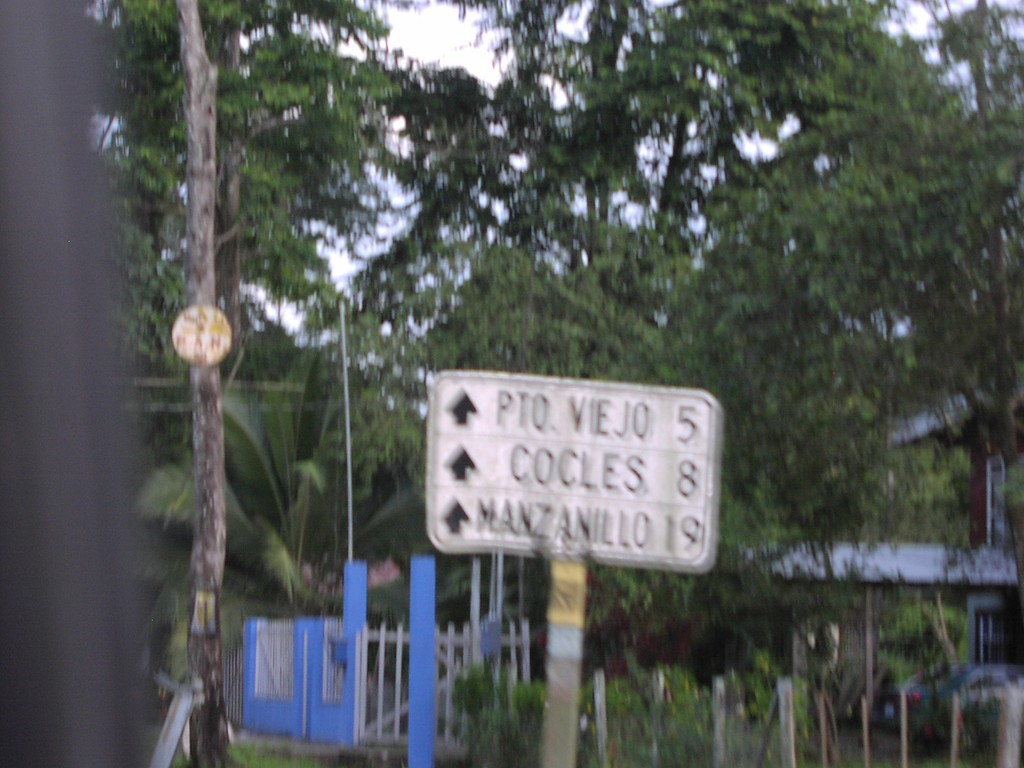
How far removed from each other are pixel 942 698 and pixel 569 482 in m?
12.9

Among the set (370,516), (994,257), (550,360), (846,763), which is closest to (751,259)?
(994,257)

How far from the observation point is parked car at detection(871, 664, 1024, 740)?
14.0 m

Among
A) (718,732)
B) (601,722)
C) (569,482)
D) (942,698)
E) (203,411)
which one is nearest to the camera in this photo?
(569,482)

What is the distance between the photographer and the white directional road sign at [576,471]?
137 inches

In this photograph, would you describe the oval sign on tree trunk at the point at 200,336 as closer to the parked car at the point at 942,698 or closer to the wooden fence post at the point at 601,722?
the wooden fence post at the point at 601,722

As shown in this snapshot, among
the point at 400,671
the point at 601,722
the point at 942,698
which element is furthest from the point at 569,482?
the point at 942,698

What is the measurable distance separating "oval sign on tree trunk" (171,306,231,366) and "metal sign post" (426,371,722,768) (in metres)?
7.70

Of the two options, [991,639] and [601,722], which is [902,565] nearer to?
[991,639]

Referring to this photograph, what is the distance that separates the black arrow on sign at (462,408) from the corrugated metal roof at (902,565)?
7.99 meters

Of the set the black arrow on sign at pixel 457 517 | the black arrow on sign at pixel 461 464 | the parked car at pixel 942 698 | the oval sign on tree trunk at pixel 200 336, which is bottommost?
the parked car at pixel 942 698

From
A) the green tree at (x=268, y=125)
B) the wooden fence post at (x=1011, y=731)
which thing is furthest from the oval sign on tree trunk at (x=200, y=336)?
the wooden fence post at (x=1011, y=731)

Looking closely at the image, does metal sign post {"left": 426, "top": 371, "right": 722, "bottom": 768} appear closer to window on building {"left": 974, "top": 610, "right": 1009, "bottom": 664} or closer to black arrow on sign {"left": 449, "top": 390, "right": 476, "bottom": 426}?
black arrow on sign {"left": 449, "top": 390, "right": 476, "bottom": 426}

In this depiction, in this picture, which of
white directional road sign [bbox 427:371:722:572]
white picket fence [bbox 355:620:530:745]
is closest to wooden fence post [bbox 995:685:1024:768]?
white picket fence [bbox 355:620:530:745]

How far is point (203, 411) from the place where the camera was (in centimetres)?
1134
